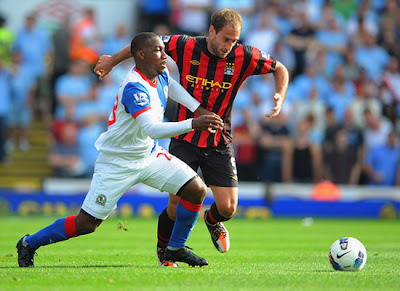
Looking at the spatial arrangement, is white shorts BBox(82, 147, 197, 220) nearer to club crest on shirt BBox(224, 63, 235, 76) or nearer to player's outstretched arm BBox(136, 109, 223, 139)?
player's outstretched arm BBox(136, 109, 223, 139)

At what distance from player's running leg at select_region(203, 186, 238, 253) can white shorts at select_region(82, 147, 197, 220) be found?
2.90ft

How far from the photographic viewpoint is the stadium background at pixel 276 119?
15547 millimetres

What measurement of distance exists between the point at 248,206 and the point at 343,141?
2.69 m

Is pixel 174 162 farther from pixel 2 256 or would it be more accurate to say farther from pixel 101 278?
pixel 2 256

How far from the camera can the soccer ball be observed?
6.46 metres

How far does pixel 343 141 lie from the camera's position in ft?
50.8

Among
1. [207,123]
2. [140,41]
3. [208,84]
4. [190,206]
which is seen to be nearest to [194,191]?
[190,206]

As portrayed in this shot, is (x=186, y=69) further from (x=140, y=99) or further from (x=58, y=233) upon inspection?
(x=58, y=233)

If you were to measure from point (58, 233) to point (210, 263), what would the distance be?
5.54ft

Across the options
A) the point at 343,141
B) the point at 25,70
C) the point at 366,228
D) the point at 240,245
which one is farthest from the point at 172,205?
the point at 25,70

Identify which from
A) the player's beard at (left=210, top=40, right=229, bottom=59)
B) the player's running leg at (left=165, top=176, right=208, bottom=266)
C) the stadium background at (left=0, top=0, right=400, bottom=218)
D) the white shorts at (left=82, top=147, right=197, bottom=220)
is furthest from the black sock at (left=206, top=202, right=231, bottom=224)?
the stadium background at (left=0, top=0, right=400, bottom=218)

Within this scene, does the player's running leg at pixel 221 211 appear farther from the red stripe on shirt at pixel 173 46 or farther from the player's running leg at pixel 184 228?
the red stripe on shirt at pixel 173 46

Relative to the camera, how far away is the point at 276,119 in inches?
606

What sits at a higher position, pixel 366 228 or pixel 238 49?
pixel 238 49
